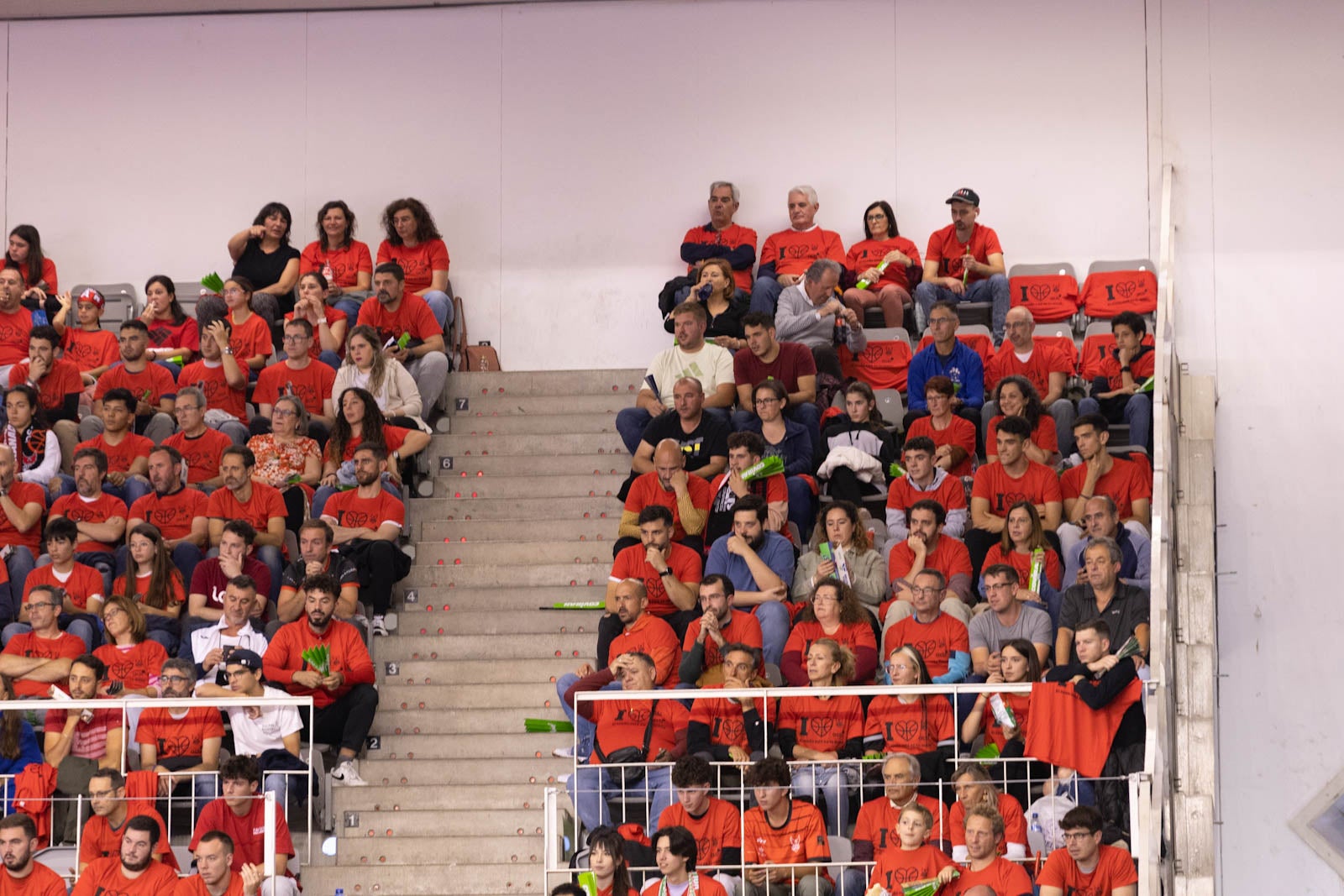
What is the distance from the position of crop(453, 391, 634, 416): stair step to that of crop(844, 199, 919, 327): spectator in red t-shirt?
4.93 feet

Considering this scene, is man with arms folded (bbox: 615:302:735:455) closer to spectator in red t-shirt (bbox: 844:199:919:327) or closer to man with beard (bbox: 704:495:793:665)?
spectator in red t-shirt (bbox: 844:199:919:327)

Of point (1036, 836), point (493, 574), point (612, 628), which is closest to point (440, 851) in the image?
point (612, 628)

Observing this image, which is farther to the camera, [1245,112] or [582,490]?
[1245,112]

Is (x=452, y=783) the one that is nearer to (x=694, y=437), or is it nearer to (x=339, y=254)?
(x=694, y=437)

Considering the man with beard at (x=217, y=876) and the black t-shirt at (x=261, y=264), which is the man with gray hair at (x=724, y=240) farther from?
the man with beard at (x=217, y=876)

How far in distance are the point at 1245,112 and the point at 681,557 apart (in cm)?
533

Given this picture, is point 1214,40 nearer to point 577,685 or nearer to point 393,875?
point 577,685

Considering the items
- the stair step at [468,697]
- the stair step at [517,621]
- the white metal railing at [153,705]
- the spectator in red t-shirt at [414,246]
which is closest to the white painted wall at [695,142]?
the spectator in red t-shirt at [414,246]

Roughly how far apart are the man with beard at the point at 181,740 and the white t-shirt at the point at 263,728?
3.7 inches

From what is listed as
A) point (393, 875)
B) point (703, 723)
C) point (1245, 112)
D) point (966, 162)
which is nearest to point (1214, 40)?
point (1245, 112)

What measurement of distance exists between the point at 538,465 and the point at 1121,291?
370 centimetres

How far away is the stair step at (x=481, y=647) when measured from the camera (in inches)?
368

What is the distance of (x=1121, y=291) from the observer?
1158cm

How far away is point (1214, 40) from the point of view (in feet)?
40.0
